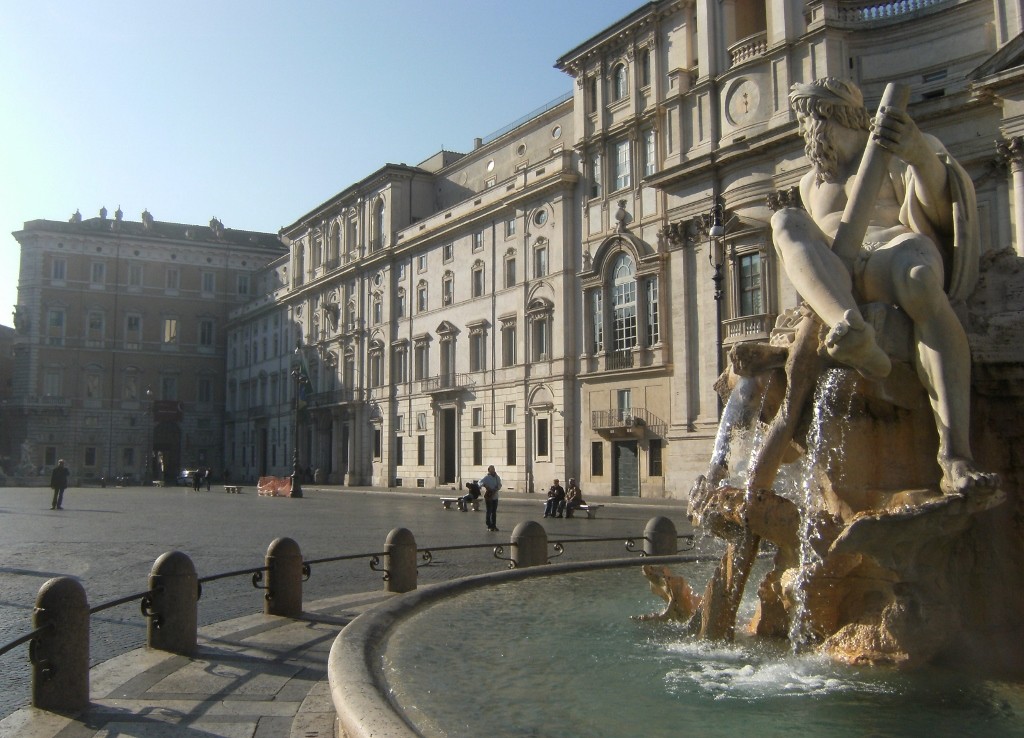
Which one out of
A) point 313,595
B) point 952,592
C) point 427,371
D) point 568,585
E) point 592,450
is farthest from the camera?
point 427,371

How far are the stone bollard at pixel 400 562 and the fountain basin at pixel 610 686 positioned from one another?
2737 mm

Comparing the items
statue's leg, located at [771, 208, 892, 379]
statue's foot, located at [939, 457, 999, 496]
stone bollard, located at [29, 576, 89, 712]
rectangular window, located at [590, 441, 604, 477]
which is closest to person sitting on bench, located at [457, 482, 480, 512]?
rectangular window, located at [590, 441, 604, 477]

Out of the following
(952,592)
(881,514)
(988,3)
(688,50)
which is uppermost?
(688,50)

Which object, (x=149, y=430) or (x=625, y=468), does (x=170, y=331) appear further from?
(x=625, y=468)

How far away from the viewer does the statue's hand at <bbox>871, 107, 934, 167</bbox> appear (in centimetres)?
471

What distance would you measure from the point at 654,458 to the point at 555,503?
367 inches

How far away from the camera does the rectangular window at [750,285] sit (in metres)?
28.8

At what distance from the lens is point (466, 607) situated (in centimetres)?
663

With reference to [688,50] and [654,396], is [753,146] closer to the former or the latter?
[688,50]

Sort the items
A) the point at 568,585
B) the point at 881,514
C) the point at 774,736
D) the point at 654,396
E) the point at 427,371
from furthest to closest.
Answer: the point at 427,371
the point at 654,396
the point at 568,585
the point at 881,514
the point at 774,736

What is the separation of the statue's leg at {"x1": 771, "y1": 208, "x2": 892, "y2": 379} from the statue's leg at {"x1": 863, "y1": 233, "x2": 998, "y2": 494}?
212 mm

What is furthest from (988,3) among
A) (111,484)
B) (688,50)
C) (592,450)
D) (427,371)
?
(111,484)

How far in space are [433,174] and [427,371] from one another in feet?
39.1

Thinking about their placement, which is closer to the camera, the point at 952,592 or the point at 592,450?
the point at 952,592
